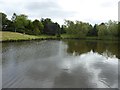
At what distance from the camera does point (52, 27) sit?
3767 inches

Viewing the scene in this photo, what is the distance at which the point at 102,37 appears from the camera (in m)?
86.0

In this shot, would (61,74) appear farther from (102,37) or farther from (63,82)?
(102,37)

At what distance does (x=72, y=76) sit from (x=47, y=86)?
2.99 meters

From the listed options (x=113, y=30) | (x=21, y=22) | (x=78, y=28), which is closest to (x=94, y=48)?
(x=21, y=22)

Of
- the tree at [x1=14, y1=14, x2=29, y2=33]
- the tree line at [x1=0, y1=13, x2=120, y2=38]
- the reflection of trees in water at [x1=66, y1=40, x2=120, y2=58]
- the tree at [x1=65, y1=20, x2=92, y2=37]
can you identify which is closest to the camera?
the reflection of trees in water at [x1=66, y1=40, x2=120, y2=58]

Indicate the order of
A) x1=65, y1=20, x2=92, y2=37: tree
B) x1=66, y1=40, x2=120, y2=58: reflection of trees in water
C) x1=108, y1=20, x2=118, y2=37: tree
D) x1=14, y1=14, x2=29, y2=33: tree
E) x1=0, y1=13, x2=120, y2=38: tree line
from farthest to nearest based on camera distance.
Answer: x1=65, y1=20, x2=92, y2=37: tree
x1=108, y1=20, x2=118, y2=37: tree
x1=0, y1=13, x2=120, y2=38: tree line
x1=14, y1=14, x2=29, y2=33: tree
x1=66, y1=40, x2=120, y2=58: reflection of trees in water

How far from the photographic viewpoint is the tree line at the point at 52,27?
244ft

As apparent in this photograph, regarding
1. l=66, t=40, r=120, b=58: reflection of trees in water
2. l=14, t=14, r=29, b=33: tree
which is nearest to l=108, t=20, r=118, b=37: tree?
l=14, t=14, r=29, b=33: tree

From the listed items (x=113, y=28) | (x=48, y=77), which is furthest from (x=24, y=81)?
(x=113, y=28)

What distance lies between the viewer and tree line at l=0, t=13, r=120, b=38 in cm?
7444

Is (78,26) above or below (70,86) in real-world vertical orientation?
above

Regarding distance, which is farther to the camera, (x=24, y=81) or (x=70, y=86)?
(x=24, y=81)

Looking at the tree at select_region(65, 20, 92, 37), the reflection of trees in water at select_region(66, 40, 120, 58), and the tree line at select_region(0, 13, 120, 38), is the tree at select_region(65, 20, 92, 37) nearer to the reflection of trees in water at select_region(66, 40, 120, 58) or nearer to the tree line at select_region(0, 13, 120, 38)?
the tree line at select_region(0, 13, 120, 38)

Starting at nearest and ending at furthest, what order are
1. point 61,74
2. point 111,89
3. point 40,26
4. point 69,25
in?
point 111,89 → point 61,74 → point 40,26 → point 69,25
